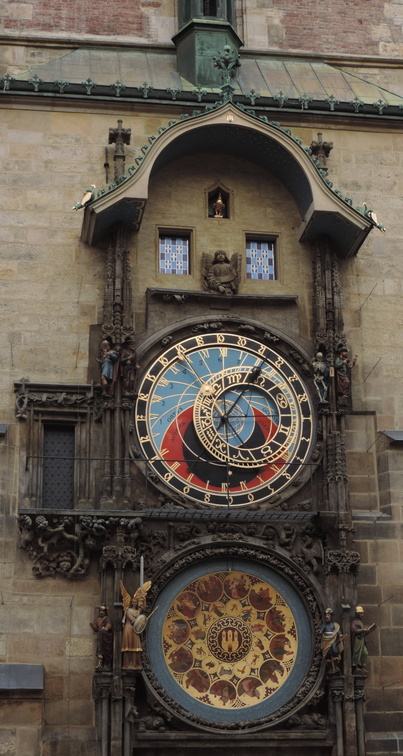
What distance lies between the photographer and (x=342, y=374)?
55.9 ft

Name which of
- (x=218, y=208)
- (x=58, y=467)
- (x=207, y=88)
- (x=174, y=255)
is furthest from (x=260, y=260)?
(x=58, y=467)

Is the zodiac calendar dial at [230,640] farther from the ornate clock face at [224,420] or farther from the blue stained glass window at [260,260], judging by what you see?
the blue stained glass window at [260,260]

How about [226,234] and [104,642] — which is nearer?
[104,642]

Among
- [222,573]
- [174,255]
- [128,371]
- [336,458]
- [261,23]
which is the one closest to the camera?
[222,573]

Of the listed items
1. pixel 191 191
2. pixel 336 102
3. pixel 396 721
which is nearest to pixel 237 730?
pixel 396 721

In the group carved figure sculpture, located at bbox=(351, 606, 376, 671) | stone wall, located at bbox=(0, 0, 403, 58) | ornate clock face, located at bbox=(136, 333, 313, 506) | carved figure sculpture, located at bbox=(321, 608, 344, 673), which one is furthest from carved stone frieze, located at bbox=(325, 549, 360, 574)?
stone wall, located at bbox=(0, 0, 403, 58)

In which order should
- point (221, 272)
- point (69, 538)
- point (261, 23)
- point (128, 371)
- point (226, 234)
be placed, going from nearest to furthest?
point (69, 538)
point (128, 371)
point (221, 272)
point (226, 234)
point (261, 23)

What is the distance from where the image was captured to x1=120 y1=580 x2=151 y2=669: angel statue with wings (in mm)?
15500

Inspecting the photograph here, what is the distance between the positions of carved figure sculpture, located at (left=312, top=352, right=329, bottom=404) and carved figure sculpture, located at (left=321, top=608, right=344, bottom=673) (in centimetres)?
248

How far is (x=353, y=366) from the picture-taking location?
17.3 m

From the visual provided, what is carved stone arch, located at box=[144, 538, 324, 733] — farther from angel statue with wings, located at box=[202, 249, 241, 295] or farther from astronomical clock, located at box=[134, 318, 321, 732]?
angel statue with wings, located at box=[202, 249, 241, 295]

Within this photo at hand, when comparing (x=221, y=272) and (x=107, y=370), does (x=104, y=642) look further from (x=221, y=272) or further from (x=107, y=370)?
(x=221, y=272)

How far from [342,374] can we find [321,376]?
230 millimetres

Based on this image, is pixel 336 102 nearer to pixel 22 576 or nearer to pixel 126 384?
pixel 126 384
